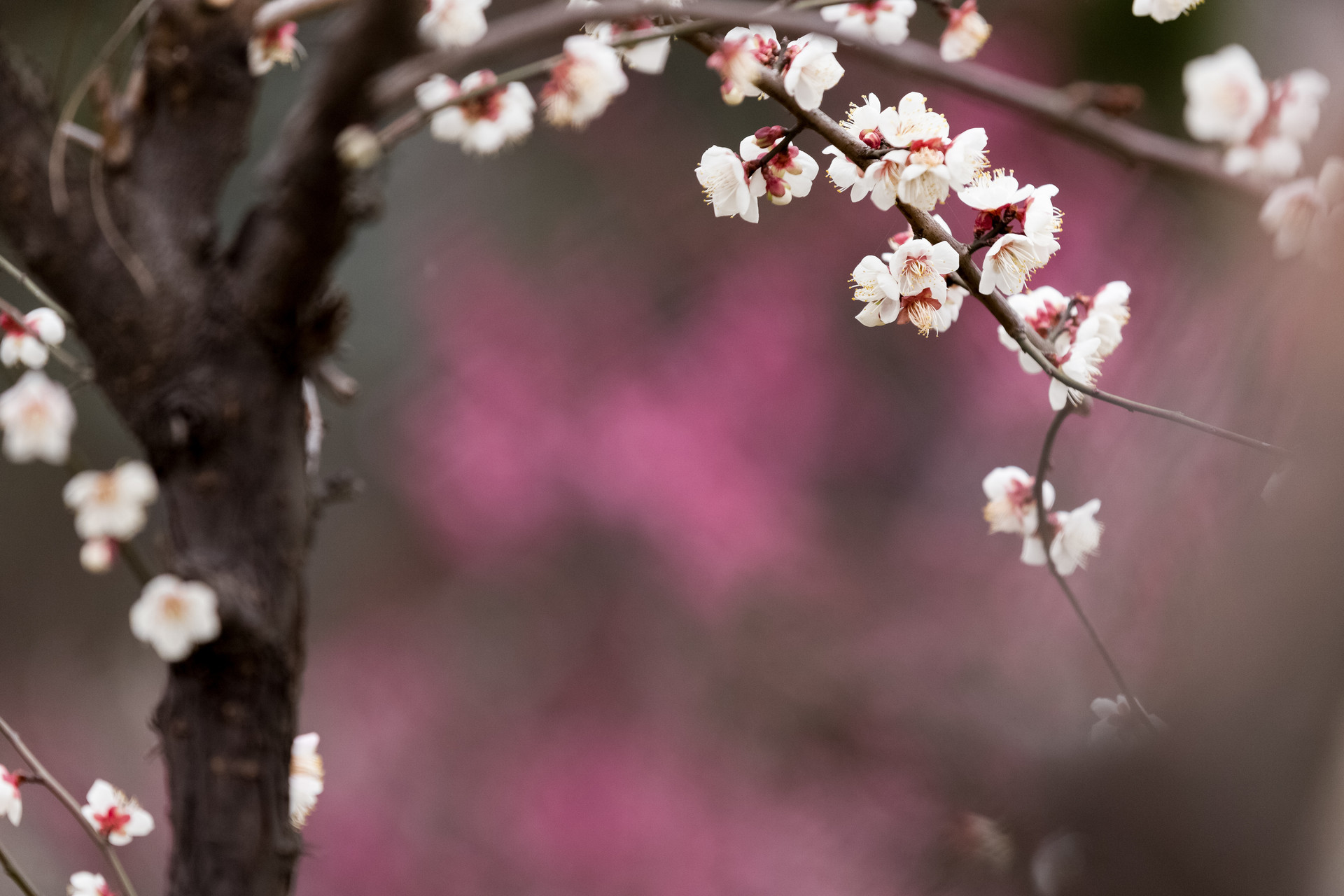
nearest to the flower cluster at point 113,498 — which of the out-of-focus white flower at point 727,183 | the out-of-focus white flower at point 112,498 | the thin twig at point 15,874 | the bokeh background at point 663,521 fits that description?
the out-of-focus white flower at point 112,498

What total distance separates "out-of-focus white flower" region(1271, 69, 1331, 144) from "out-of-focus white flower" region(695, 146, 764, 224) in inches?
6.0

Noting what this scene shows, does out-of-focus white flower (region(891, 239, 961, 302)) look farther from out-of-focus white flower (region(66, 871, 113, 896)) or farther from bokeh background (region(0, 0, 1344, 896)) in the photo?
bokeh background (region(0, 0, 1344, 896))

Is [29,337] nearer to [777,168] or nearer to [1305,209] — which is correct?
[777,168]

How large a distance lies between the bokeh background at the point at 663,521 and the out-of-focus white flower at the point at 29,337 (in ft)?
2.99

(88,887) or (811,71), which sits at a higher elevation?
(811,71)

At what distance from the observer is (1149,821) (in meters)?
0.20

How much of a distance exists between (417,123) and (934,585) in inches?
47.0

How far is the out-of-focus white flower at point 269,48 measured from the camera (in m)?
0.35

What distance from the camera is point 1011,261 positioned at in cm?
33

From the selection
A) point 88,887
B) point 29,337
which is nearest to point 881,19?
point 29,337

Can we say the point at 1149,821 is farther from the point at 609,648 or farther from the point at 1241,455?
the point at 609,648

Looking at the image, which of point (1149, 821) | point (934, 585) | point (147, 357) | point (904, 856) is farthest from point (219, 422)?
point (934, 585)

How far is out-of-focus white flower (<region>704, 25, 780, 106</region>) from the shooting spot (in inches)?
11.2

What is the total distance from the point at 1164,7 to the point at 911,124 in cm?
9
